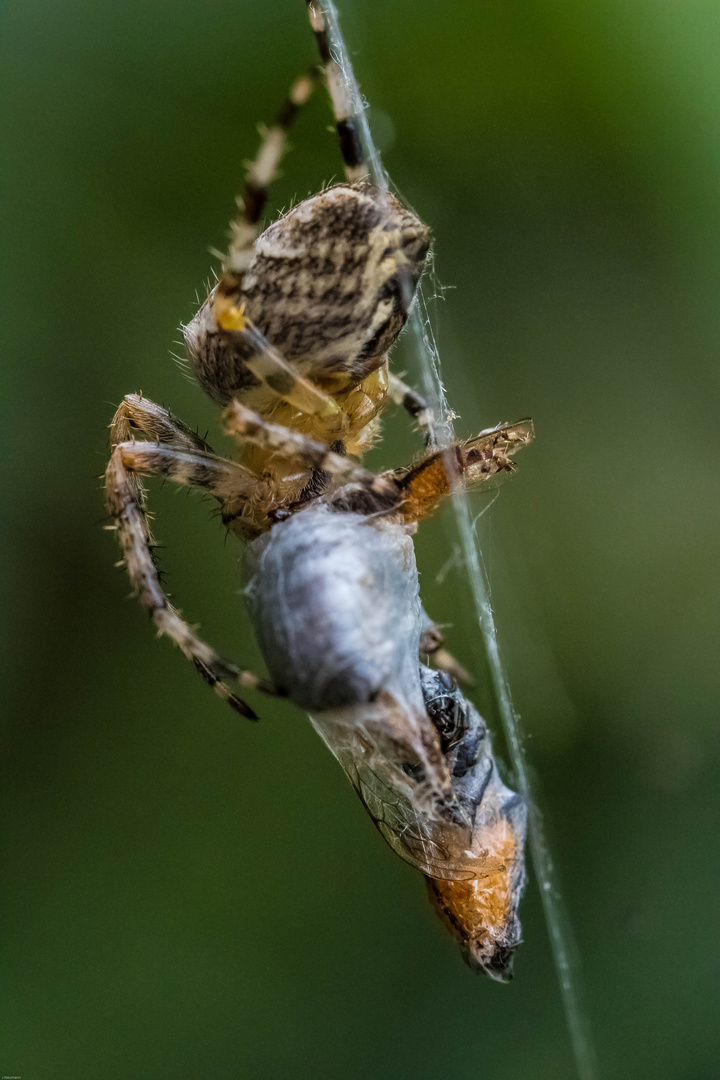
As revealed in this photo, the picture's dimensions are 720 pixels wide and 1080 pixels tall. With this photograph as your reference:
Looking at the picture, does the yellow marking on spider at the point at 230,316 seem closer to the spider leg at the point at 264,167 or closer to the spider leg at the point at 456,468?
the spider leg at the point at 264,167

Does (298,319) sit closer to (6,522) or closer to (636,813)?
(6,522)

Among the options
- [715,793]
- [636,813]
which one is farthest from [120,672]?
[715,793]

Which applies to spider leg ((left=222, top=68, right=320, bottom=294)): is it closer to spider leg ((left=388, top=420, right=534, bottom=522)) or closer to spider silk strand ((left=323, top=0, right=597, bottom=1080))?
spider silk strand ((left=323, top=0, right=597, bottom=1080))

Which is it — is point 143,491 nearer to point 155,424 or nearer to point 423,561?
point 155,424

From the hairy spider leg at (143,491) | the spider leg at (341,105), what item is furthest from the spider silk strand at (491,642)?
the hairy spider leg at (143,491)

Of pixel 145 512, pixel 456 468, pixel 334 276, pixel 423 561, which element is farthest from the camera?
pixel 423 561

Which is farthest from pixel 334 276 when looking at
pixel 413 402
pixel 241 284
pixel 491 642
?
pixel 491 642

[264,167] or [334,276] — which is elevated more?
[264,167]
